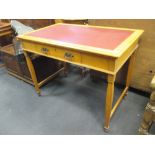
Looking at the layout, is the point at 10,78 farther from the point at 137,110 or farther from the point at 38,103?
the point at 137,110

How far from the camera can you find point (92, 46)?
1.06 m

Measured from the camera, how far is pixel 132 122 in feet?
4.70

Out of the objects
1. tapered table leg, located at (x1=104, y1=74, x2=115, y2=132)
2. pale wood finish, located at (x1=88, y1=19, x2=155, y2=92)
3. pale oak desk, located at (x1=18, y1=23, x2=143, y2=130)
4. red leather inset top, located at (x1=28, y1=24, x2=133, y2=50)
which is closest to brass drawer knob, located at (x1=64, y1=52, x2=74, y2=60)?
pale oak desk, located at (x1=18, y1=23, x2=143, y2=130)

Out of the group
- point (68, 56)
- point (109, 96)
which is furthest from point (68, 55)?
point (109, 96)

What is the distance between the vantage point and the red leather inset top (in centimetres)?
110

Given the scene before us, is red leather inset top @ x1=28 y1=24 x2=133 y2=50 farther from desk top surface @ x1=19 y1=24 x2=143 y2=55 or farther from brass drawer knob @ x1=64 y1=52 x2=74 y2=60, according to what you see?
brass drawer knob @ x1=64 y1=52 x2=74 y2=60

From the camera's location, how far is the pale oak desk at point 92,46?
1002 mm

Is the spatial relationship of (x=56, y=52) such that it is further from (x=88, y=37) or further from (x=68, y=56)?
(x=88, y=37)

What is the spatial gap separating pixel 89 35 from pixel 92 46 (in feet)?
0.86

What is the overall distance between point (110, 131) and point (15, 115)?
101 centimetres

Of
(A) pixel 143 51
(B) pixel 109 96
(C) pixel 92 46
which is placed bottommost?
(B) pixel 109 96

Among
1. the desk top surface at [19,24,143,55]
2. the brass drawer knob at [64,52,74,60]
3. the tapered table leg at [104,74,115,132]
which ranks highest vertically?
the desk top surface at [19,24,143,55]

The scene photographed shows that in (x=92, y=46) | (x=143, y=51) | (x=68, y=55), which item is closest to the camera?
(x=92, y=46)

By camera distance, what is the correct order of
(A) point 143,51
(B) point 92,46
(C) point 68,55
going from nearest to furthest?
1. (B) point 92,46
2. (C) point 68,55
3. (A) point 143,51
